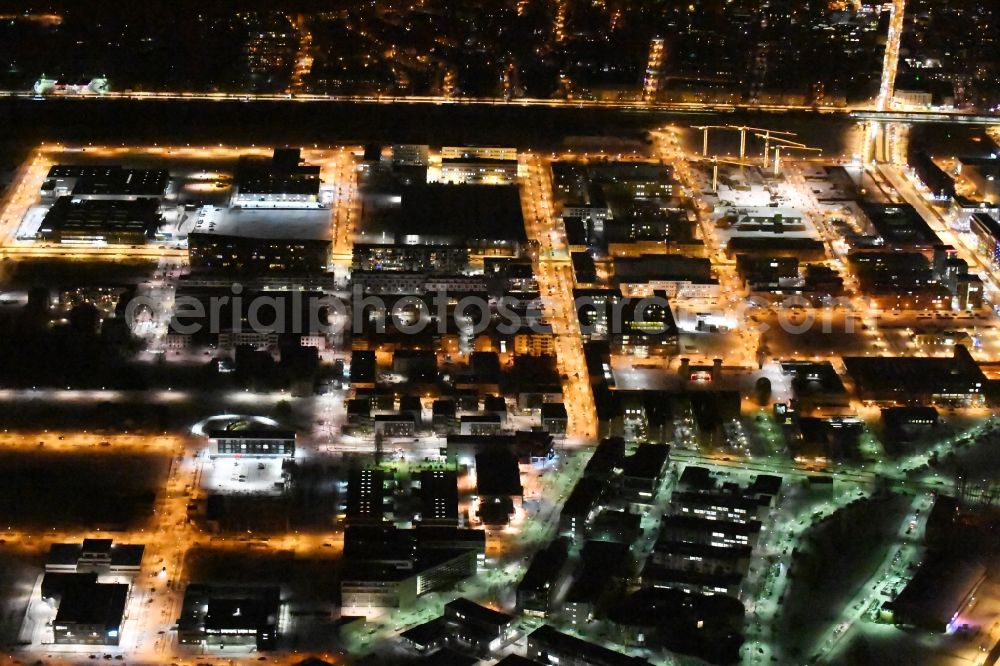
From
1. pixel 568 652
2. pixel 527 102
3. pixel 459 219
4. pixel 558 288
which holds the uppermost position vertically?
pixel 527 102

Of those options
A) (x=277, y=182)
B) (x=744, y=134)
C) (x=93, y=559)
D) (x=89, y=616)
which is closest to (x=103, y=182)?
(x=277, y=182)

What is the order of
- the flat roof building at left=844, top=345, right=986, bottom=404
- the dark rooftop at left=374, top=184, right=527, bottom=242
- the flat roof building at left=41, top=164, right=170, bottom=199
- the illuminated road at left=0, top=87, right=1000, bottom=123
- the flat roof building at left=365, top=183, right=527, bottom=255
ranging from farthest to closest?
the illuminated road at left=0, top=87, right=1000, bottom=123
the flat roof building at left=41, top=164, right=170, bottom=199
the dark rooftop at left=374, top=184, right=527, bottom=242
the flat roof building at left=365, top=183, right=527, bottom=255
the flat roof building at left=844, top=345, right=986, bottom=404

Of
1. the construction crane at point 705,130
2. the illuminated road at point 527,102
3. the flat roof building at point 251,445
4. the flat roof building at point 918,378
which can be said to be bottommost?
the flat roof building at point 251,445

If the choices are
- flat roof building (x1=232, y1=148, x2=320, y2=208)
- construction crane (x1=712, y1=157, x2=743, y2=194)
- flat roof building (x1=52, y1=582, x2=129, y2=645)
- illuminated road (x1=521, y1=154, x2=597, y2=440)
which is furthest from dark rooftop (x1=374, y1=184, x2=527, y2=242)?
flat roof building (x1=52, y1=582, x2=129, y2=645)

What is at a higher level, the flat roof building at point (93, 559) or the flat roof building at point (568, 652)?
the flat roof building at point (93, 559)

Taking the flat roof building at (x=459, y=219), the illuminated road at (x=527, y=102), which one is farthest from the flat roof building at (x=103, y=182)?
the illuminated road at (x=527, y=102)

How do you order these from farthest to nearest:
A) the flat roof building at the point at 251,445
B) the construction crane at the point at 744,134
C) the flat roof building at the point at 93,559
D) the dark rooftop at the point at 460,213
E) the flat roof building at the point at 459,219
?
1. the construction crane at the point at 744,134
2. the dark rooftop at the point at 460,213
3. the flat roof building at the point at 459,219
4. the flat roof building at the point at 251,445
5. the flat roof building at the point at 93,559

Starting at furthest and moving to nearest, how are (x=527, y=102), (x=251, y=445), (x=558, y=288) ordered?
(x=527, y=102), (x=558, y=288), (x=251, y=445)

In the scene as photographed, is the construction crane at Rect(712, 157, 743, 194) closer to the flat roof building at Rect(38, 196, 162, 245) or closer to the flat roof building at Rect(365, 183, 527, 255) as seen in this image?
the flat roof building at Rect(365, 183, 527, 255)

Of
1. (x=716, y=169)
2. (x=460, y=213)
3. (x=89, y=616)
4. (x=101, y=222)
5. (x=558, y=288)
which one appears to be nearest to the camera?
(x=89, y=616)

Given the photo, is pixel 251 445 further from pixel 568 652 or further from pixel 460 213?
pixel 460 213

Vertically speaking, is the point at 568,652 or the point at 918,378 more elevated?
the point at 918,378

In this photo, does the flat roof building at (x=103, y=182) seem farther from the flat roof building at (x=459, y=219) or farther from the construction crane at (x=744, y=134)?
the construction crane at (x=744, y=134)

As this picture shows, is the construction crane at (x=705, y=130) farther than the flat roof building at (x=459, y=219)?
Yes
